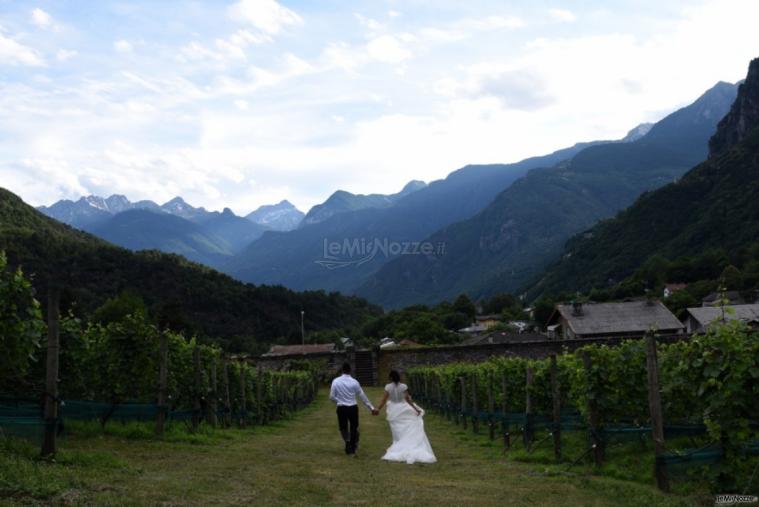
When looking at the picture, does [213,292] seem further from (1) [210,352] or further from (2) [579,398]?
(2) [579,398]

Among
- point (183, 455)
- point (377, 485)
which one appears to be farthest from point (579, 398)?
point (183, 455)

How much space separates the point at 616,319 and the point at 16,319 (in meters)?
58.5

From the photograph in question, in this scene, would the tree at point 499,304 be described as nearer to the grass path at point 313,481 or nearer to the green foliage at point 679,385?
the green foliage at point 679,385

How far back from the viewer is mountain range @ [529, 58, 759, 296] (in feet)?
360

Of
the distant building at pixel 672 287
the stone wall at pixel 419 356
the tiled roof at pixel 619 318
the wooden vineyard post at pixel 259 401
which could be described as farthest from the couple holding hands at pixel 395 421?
the distant building at pixel 672 287

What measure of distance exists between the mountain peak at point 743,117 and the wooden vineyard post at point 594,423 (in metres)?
140

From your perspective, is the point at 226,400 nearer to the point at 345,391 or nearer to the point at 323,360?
the point at 345,391

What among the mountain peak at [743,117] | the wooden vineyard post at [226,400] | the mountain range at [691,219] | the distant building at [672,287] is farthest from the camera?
the mountain peak at [743,117]

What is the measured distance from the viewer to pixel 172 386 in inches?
570

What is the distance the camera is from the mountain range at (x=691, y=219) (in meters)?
110

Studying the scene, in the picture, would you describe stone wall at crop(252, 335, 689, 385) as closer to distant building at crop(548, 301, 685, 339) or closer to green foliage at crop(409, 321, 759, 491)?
distant building at crop(548, 301, 685, 339)

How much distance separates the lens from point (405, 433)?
12.3 meters

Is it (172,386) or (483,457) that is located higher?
(172,386)

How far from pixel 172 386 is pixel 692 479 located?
10.1 meters
